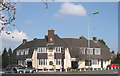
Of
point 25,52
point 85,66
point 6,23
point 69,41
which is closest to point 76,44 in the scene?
point 69,41

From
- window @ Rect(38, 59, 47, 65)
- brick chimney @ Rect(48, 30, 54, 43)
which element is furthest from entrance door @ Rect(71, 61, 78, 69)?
brick chimney @ Rect(48, 30, 54, 43)

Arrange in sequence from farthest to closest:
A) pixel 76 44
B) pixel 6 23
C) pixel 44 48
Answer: pixel 76 44 < pixel 44 48 < pixel 6 23

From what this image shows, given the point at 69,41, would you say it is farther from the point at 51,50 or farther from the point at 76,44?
the point at 51,50

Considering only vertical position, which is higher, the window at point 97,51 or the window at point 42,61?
the window at point 97,51

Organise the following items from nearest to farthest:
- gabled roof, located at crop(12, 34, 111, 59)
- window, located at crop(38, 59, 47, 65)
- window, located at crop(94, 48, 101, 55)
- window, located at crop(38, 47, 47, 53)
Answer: window, located at crop(38, 59, 47, 65) → window, located at crop(38, 47, 47, 53) → gabled roof, located at crop(12, 34, 111, 59) → window, located at crop(94, 48, 101, 55)

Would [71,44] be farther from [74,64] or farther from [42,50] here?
[42,50]

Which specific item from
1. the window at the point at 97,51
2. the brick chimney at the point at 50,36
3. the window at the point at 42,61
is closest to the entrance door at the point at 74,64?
the window at the point at 42,61

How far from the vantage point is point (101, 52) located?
66.4 meters

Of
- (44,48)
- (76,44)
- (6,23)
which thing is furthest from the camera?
(76,44)

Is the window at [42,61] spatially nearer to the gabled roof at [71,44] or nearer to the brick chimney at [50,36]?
the gabled roof at [71,44]

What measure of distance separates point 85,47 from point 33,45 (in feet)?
50.3

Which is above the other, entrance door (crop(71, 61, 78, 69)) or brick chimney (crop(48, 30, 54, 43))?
brick chimney (crop(48, 30, 54, 43))

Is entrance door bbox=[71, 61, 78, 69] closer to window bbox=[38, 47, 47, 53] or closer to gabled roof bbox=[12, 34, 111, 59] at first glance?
gabled roof bbox=[12, 34, 111, 59]

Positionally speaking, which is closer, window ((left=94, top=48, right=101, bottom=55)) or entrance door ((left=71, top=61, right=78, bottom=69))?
entrance door ((left=71, top=61, right=78, bottom=69))
